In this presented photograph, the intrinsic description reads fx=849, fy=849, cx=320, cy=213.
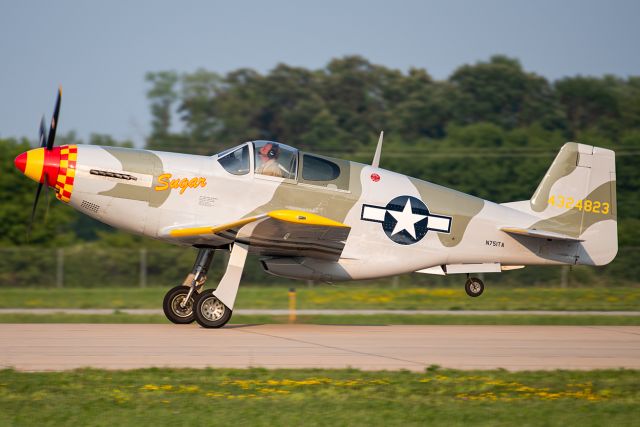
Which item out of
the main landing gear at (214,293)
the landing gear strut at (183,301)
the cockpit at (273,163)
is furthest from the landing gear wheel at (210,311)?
the cockpit at (273,163)

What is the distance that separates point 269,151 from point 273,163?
0.65 feet

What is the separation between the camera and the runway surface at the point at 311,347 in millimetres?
10391

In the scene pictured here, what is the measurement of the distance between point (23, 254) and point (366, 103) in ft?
139

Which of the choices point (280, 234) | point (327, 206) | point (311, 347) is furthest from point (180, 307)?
point (311, 347)

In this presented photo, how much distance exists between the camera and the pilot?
1338 cm

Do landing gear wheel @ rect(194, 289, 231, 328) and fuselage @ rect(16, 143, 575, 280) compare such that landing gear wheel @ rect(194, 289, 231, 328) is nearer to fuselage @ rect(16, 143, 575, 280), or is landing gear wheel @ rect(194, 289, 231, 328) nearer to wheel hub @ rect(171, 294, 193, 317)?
wheel hub @ rect(171, 294, 193, 317)

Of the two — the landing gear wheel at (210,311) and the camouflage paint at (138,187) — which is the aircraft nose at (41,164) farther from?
the landing gear wheel at (210,311)

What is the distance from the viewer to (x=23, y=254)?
96.8 feet

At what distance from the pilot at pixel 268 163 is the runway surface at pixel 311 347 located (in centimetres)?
252

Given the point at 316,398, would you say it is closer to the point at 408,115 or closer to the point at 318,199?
the point at 318,199

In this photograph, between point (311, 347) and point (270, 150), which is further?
point (270, 150)

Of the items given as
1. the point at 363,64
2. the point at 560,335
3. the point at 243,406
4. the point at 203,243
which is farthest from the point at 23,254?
the point at 363,64

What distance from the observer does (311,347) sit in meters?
11.8

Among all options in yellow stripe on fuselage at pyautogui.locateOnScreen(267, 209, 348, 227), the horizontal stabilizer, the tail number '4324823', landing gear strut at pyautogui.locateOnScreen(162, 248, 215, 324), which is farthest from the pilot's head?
the tail number '4324823'
